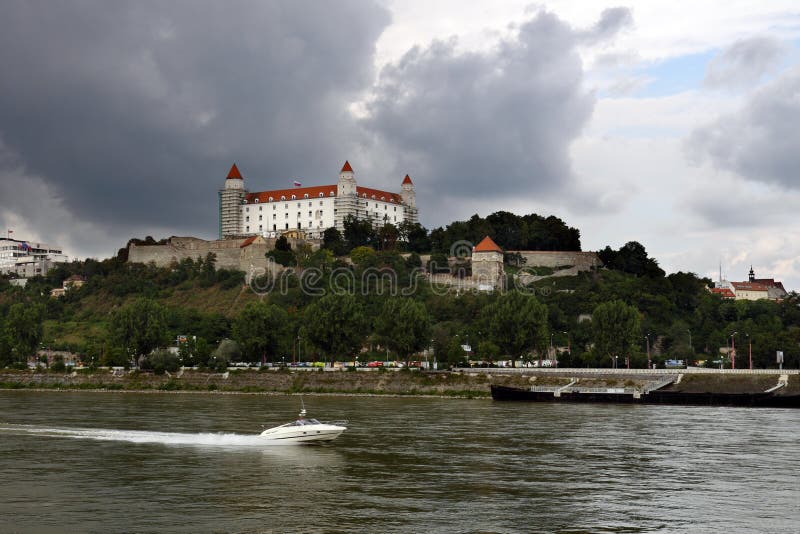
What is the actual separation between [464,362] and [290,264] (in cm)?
4924

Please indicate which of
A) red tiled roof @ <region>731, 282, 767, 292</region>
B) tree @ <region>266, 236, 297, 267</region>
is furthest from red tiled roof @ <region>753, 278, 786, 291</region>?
tree @ <region>266, 236, 297, 267</region>

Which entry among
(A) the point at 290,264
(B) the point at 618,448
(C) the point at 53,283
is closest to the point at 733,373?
(B) the point at 618,448

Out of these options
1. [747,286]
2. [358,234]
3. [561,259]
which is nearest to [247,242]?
[358,234]

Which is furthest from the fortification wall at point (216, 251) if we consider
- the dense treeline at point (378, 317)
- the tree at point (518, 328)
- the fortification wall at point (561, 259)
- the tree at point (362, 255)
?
the tree at point (518, 328)

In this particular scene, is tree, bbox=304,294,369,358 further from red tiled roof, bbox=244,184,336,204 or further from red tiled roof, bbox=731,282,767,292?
red tiled roof, bbox=731,282,767,292

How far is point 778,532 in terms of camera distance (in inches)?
1052

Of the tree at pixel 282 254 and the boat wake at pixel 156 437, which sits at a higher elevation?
the tree at pixel 282 254

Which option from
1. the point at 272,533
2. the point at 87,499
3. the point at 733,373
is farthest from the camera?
the point at 733,373

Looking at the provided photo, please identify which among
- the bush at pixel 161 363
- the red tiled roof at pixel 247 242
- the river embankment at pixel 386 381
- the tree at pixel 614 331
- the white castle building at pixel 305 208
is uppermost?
the white castle building at pixel 305 208

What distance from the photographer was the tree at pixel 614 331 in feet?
309

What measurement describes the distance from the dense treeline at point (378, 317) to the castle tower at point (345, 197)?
8335 mm

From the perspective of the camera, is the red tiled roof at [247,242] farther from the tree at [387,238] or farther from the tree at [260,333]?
the tree at [260,333]

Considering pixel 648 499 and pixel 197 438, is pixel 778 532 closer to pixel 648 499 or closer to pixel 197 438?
pixel 648 499

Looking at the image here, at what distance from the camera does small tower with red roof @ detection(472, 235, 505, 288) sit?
130625 millimetres
